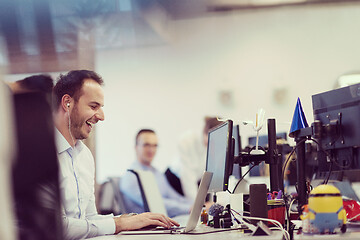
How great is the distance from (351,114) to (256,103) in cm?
478

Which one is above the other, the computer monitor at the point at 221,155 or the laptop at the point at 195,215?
the computer monitor at the point at 221,155

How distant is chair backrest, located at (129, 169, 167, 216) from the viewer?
3.34 metres

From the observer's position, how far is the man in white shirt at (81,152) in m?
2.06

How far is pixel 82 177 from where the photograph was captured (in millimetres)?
2301

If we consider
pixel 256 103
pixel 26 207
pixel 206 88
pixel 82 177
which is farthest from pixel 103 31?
pixel 26 207

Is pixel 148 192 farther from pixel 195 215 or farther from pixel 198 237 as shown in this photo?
pixel 198 237

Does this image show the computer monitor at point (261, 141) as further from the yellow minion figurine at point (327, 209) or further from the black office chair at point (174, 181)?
the black office chair at point (174, 181)

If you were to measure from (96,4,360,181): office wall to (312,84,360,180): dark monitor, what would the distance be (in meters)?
4.38

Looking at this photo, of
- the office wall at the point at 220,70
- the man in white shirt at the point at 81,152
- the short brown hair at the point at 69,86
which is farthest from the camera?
the office wall at the point at 220,70

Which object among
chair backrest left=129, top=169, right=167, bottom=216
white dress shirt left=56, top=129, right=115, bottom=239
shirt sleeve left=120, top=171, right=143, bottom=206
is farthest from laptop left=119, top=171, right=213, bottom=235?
shirt sleeve left=120, top=171, right=143, bottom=206

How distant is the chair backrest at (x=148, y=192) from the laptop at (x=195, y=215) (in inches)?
49.6

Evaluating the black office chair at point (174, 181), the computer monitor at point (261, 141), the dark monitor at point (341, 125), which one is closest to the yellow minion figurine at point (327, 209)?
the dark monitor at point (341, 125)

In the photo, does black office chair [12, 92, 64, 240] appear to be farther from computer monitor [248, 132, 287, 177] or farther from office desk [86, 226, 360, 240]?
computer monitor [248, 132, 287, 177]

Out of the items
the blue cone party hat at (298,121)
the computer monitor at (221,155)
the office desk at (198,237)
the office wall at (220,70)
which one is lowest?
the office desk at (198,237)
